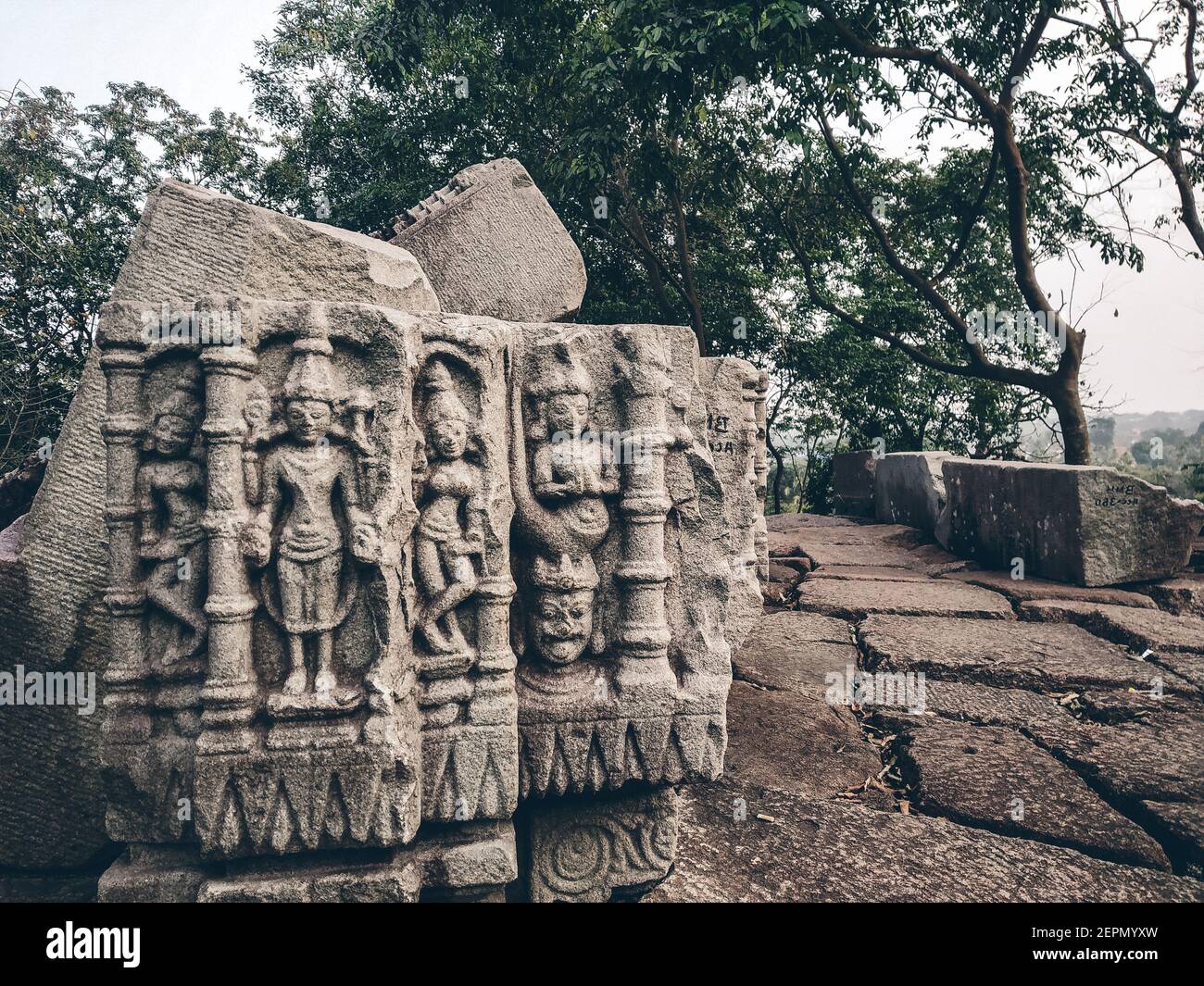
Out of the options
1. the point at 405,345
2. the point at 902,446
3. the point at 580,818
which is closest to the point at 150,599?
the point at 405,345

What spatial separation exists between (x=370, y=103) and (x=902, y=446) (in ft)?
27.6

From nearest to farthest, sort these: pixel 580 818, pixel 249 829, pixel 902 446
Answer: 1. pixel 249 829
2. pixel 580 818
3. pixel 902 446

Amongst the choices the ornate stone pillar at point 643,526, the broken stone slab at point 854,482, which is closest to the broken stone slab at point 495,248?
the ornate stone pillar at point 643,526

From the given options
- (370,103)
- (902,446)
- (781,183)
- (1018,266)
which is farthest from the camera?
→ (902,446)

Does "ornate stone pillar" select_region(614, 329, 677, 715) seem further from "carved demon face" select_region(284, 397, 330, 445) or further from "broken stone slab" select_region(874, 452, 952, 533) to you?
"broken stone slab" select_region(874, 452, 952, 533)

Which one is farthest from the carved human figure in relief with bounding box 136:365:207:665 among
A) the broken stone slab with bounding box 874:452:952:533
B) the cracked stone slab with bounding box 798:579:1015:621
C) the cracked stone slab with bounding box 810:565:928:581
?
the broken stone slab with bounding box 874:452:952:533

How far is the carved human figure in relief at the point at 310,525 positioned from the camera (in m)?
1.89

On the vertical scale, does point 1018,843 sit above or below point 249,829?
below

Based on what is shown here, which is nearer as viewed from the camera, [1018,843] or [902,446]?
[1018,843]

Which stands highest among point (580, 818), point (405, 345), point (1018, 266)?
point (1018, 266)

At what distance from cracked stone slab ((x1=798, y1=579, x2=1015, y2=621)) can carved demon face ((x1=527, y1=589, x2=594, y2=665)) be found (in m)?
3.19

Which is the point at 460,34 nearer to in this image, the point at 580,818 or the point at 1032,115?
the point at 1032,115

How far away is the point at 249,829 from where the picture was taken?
1.87 m

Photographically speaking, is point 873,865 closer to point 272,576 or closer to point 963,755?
point 963,755
